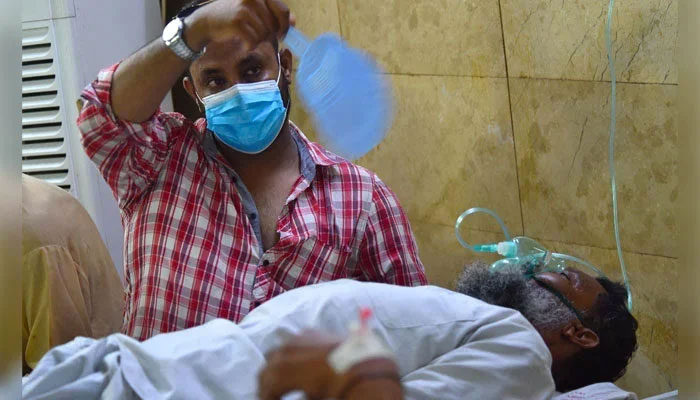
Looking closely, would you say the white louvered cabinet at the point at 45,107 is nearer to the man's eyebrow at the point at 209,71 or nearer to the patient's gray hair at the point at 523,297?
the man's eyebrow at the point at 209,71

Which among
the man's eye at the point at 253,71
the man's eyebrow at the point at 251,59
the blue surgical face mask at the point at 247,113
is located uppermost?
the man's eyebrow at the point at 251,59

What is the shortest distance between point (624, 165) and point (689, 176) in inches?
45.8

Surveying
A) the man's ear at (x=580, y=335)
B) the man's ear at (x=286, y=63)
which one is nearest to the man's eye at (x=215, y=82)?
the man's ear at (x=286, y=63)

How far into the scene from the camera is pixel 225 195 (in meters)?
1.44

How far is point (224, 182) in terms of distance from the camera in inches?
57.2

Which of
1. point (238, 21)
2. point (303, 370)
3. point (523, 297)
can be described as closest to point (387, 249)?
point (523, 297)

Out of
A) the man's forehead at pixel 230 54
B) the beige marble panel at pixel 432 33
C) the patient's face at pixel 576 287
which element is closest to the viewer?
the man's forehead at pixel 230 54

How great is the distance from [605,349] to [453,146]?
602mm

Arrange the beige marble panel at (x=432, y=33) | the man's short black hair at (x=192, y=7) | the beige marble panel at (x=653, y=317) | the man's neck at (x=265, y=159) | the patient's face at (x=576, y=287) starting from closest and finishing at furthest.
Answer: the man's short black hair at (x=192, y=7)
the patient's face at (x=576, y=287)
the man's neck at (x=265, y=159)
the beige marble panel at (x=653, y=317)
the beige marble panel at (x=432, y=33)

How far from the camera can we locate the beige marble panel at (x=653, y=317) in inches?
62.7

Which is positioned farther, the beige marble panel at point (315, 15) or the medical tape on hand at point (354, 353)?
the beige marble panel at point (315, 15)

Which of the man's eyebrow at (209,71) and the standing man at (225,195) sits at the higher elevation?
the man's eyebrow at (209,71)

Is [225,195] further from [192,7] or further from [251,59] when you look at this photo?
[192,7]

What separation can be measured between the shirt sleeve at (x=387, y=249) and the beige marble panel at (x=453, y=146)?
31 centimetres
